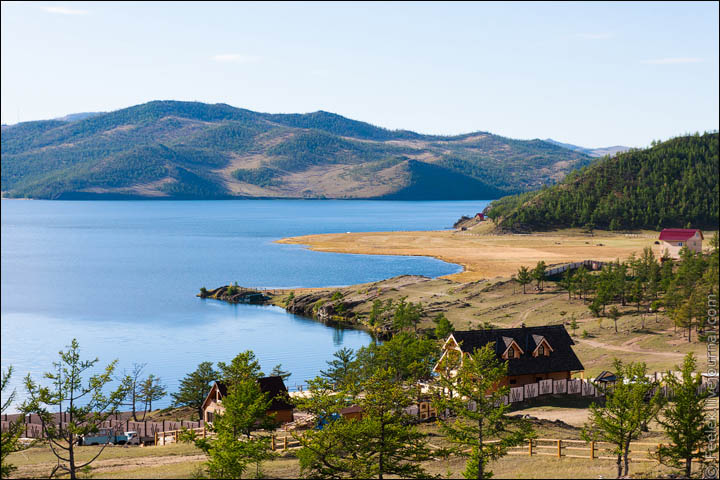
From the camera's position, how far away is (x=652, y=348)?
241ft

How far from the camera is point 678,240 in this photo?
5098 inches

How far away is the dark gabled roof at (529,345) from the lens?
5978 centimetres

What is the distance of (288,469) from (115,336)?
71592mm

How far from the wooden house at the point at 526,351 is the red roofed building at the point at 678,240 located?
76858 mm

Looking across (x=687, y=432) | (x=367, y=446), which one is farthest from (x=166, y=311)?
(x=687, y=432)

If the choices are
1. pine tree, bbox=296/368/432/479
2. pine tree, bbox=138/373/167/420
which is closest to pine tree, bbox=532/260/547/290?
pine tree, bbox=138/373/167/420

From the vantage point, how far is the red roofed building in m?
129

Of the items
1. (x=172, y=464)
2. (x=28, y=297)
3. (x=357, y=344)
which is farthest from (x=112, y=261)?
(x=172, y=464)

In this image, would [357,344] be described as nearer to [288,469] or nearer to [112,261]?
[288,469]

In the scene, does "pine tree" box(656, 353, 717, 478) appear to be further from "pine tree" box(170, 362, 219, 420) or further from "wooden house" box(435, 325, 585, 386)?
"pine tree" box(170, 362, 219, 420)

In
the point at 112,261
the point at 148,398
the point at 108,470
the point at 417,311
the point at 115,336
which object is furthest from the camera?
the point at 112,261

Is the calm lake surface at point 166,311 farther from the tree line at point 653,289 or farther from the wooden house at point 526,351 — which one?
the tree line at point 653,289

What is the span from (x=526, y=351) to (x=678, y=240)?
3173 inches

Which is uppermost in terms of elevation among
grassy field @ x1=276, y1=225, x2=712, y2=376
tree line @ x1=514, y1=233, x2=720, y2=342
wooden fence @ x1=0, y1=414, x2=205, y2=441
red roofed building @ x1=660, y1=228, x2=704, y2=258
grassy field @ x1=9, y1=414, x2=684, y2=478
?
red roofed building @ x1=660, y1=228, x2=704, y2=258
